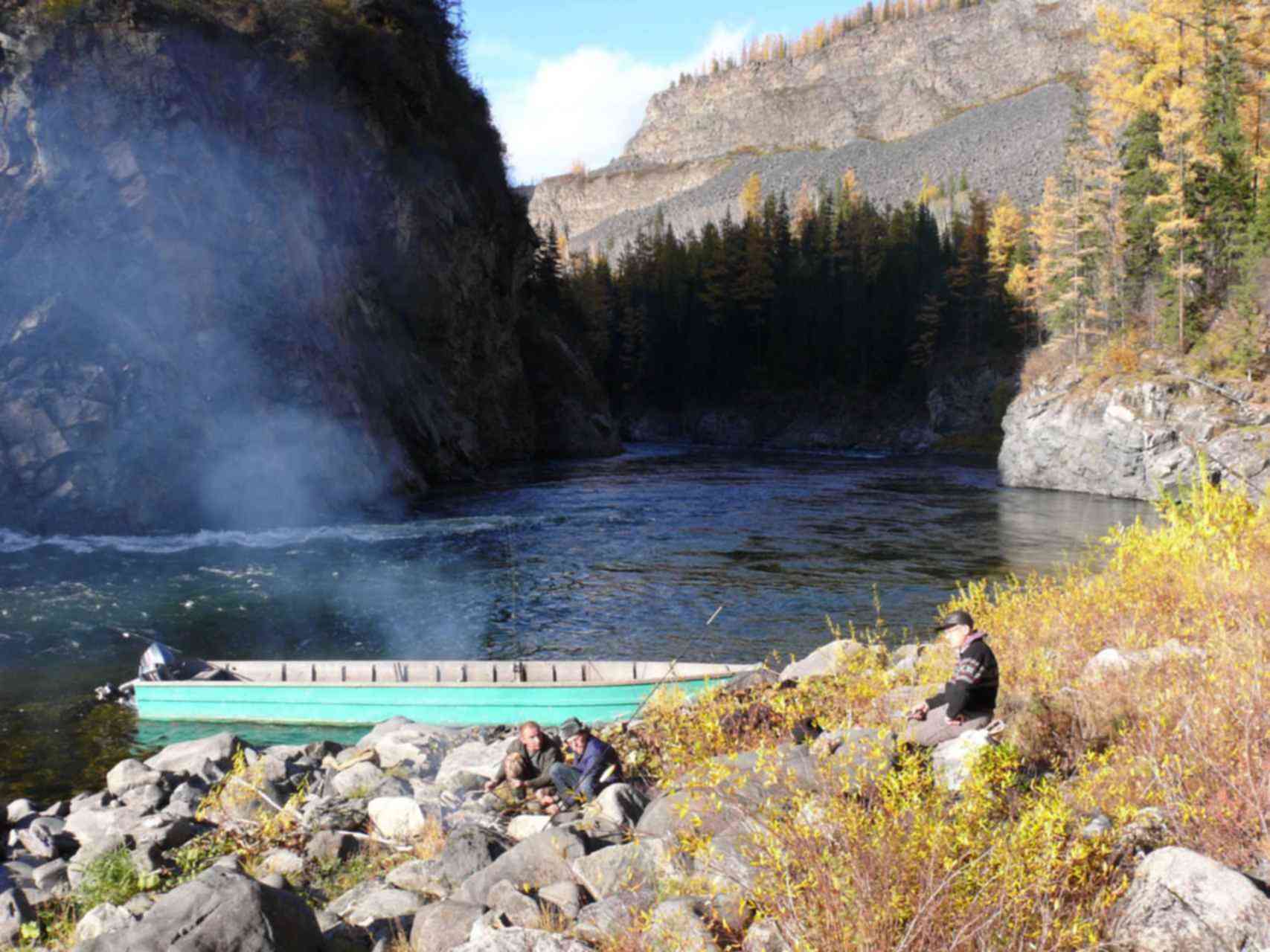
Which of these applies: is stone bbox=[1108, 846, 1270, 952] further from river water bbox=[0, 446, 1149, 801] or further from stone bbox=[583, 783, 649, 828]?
river water bbox=[0, 446, 1149, 801]

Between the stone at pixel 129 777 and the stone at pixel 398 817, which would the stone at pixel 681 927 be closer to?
the stone at pixel 398 817

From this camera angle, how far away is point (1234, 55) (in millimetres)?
43219

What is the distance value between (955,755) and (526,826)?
3.93 meters

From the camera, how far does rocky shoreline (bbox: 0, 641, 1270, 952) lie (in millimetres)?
5215

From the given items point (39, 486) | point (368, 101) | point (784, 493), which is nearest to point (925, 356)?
point (784, 493)

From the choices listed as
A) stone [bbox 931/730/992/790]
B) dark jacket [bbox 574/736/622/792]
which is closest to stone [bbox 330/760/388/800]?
dark jacket [bbox 574/736/622/792]

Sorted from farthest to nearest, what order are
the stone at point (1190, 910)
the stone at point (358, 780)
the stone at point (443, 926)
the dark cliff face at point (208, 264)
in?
the dark cliff face at point (208, 264) < the stone at point (358, 780) < the stone at point (443, 926) < the stone at point (1190, 910)

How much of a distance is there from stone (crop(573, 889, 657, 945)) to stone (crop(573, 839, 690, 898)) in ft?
0.30

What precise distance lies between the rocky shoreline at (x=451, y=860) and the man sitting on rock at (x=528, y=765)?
339mm

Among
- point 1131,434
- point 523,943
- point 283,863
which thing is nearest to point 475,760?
point 283,863

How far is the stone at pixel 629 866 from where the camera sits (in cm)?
632

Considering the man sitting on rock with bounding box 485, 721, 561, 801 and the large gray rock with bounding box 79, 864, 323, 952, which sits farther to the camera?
the man sitting on rock with bounding box 485, 721, 561, 801

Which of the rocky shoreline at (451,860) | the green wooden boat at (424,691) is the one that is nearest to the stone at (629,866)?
the rocky shoreline at (451,860)

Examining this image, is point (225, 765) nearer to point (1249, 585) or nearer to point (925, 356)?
point (1249, 585)
